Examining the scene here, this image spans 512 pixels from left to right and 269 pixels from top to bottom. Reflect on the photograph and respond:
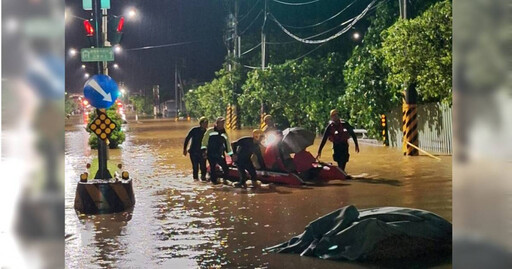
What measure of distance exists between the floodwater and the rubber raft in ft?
1.24

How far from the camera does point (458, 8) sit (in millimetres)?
3705

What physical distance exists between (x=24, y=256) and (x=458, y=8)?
2.96 meters

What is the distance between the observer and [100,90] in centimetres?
1104

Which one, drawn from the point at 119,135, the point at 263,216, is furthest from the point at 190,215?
the point at 119,135

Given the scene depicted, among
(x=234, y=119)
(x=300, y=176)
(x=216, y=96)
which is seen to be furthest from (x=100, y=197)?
(x=216, y=96)

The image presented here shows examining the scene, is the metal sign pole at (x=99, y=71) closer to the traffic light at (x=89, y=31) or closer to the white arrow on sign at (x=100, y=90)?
the traffic light at (x=89, y=31)

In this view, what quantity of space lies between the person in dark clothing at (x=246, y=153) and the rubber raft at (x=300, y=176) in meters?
0.39

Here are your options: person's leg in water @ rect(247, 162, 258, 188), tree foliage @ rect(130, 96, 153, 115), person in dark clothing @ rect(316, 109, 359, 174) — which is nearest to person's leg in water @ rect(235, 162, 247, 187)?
person's leg in water @ rect(247, 162, 258, 188)

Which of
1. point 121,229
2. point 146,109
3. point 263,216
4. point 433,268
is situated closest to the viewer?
point 433,268

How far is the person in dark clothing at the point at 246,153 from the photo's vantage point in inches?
575

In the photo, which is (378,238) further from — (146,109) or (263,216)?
(146,109)

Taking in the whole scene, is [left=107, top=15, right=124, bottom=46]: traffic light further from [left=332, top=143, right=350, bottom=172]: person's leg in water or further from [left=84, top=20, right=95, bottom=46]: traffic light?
[left=332, top=143, right=350, bottom=172]: person's leg in water

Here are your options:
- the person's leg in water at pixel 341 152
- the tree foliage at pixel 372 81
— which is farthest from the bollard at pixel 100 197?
the tree foliage at pixel 372 81

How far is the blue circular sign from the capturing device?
1101 cm
